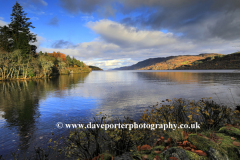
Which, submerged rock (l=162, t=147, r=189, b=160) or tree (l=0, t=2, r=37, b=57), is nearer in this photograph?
submerged rock (l=162, t=147, r=189, b=160)

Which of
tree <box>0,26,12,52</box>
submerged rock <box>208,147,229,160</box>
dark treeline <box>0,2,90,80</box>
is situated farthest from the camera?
tree <box>0,26,12,52</box>

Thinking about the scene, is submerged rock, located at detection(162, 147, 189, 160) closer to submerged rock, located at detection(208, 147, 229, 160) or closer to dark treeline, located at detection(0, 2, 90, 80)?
submerged rock, located at detection(208, 147, 229, 160)

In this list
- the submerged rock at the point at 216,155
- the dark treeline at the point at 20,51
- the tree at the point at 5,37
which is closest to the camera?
the submerged rock at the point at 216,155

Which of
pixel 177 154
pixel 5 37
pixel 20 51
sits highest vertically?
pixel 5 37

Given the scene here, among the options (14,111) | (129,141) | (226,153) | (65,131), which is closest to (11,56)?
(14,111)

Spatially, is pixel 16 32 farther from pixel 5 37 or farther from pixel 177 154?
pixel 177 154

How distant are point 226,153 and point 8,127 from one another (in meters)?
16.2

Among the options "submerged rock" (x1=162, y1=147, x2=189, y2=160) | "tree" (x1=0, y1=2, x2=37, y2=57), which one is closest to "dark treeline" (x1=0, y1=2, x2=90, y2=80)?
"tree" (x1=0, y1=2, x2=37, y2=57)

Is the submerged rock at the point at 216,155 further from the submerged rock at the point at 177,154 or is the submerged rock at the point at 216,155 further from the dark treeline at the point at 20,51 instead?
the dark treeline at the point at 20,51

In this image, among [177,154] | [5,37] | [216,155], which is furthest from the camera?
[5,37]

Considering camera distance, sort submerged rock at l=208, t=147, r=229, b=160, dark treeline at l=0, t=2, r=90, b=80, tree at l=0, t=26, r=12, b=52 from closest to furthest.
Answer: submerged rock at l=208, t=147, r=229, b=160, dark treeline at l=0, t=2, r=90, b=80, tree at l=0, t=26, r=12, b=52

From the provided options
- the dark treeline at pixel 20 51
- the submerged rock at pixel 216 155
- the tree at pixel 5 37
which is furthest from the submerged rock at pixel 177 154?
the tree at pixel 5 37

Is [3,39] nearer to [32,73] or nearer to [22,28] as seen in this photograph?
[22,28]

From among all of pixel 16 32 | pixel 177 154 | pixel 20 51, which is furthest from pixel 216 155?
pixel 16 32
